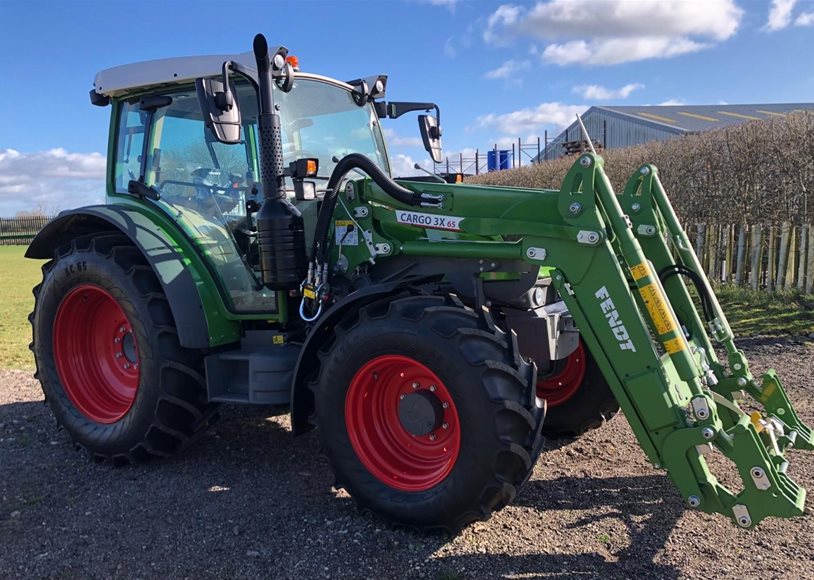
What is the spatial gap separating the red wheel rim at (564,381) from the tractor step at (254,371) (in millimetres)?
1734

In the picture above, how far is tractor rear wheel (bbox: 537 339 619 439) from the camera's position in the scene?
14.7 feet

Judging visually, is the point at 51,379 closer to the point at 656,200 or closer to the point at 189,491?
the point at 189,491

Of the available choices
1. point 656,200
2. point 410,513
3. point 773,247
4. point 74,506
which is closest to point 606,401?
point 656,200

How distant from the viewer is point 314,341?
11.8 feet

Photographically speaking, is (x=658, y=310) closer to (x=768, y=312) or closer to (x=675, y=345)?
(x=675, y=345)

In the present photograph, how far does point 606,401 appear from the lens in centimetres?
449

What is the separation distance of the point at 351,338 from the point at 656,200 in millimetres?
1932

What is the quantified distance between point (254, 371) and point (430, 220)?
1385 millimetres

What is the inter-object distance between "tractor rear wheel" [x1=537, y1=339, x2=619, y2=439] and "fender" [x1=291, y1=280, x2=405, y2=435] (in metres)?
1.52

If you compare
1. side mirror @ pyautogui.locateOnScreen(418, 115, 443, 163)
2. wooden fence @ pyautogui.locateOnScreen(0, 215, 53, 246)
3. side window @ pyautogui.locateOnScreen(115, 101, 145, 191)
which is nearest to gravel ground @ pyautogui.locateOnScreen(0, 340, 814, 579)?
side window @ pyautogui.locateOnScreen(115, 101, 145, 191)

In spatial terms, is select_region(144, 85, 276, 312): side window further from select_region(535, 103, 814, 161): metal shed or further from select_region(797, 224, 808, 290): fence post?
select_region(535, 103, 814, 161): metal shed

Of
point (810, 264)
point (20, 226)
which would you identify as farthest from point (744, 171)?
point (20, 226)

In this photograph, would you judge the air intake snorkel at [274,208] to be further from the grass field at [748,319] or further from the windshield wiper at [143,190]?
the grass field at [748,319]

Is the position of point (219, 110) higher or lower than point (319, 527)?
higher
